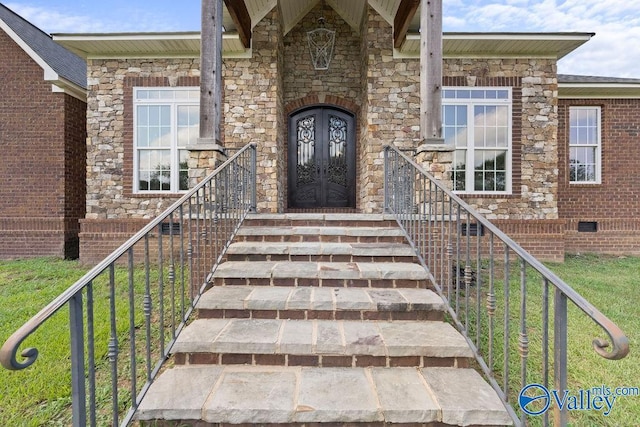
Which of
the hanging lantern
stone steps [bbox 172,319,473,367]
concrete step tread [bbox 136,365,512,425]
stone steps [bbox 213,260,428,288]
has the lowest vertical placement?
concrete step tread [bbox 136,365,512,425]

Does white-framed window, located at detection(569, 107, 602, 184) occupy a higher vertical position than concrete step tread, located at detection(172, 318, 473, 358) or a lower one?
higher

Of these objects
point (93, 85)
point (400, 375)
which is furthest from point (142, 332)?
point (93, 85)

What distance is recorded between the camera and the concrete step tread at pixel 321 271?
2953mm

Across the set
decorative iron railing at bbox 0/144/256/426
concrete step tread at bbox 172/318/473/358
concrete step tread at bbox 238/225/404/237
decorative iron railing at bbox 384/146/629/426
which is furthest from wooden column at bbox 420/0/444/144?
concrete step tread at bbox 172/318/473/358

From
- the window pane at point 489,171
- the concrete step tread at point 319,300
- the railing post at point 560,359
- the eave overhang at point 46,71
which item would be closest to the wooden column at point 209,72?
the concrete step tread at point 319,300

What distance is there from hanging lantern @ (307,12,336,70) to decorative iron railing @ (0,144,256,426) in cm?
259

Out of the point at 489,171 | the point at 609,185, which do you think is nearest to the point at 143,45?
the point at 489,171

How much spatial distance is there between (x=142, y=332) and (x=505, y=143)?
249 inches

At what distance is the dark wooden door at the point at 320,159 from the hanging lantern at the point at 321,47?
2.77 feet

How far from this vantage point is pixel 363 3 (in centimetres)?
593

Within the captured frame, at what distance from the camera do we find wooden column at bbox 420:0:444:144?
4008mm

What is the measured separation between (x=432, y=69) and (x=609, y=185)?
551cm

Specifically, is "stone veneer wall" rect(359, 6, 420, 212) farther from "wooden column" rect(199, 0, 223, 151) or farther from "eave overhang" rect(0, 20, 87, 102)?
"eave overhang" rect(0, 20, 87, 102)

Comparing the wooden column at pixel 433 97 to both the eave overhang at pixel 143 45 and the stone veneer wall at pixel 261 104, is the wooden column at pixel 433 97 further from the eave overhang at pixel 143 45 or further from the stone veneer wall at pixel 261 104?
the eave overhang at pixel 143 45
